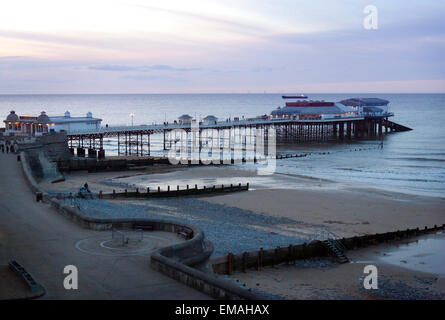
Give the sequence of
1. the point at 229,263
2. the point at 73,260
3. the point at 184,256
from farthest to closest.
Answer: the point at 229,263 → the point at 184,256 → the point at 73,260

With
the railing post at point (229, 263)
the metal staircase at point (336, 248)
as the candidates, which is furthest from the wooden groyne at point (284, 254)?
the metal staircase at point (336, 248)

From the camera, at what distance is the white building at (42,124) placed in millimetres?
58625

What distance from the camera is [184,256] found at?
48.2 feet

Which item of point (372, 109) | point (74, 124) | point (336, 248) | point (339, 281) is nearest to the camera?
point (339, 281)

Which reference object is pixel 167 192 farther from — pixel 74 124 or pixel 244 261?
pixel 74 124

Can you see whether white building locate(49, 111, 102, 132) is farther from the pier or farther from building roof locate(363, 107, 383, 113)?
building roof locate(363, 107, 383, 113)

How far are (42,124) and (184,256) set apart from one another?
158 feet

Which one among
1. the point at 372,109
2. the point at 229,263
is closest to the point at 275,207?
the point at 229,263

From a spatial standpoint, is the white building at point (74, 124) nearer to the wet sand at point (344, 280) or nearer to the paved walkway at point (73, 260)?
the paved walkway at point (73, 260)

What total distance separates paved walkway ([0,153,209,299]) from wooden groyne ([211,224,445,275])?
11.2 feet

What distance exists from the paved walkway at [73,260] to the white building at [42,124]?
38594 mm

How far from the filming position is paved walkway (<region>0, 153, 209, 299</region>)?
476 inches

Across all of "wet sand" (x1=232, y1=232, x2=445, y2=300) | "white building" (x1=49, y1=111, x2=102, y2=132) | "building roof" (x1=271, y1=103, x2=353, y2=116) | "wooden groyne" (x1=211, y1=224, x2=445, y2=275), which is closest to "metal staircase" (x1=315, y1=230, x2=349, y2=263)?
"wooden groyne" (x1=211, y1=224, x2=445, y2=275)
